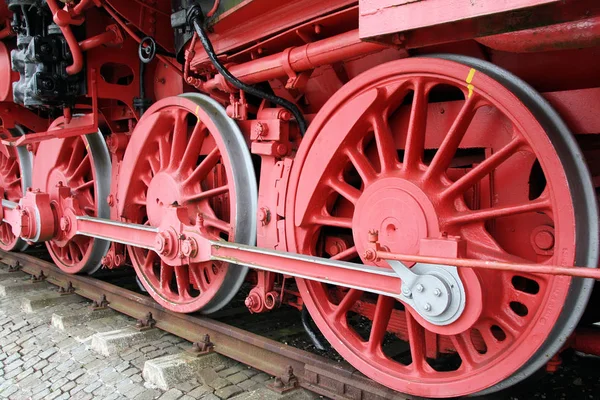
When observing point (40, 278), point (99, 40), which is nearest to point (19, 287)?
point (40, 278)

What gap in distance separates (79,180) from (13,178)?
6.32 feet

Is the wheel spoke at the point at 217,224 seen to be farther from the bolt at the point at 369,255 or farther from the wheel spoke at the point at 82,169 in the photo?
the wheel spoke at the point at 82,169

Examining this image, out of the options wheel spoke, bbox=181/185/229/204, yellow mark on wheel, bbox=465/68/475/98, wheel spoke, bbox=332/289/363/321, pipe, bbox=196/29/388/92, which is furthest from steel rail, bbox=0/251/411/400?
pipe, bbox=196/29/388/92

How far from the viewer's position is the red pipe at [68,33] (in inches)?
148

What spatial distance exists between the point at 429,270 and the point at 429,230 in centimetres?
17

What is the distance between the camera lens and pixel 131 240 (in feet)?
→ 12.1

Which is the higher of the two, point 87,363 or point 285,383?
point 285,383

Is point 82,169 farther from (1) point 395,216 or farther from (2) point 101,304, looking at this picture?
→ (1) point 395,216

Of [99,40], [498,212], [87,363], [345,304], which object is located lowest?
[87,363]

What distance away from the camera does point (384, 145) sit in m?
2.41

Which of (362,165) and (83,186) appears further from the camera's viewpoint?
(83,186)

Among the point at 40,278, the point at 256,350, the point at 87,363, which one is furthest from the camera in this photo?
the point at 40,278

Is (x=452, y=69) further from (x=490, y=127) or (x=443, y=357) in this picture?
(x=443, y=357)

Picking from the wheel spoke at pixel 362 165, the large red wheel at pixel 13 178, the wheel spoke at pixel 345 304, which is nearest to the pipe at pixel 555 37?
the wheel spoke at pixel 362 165
